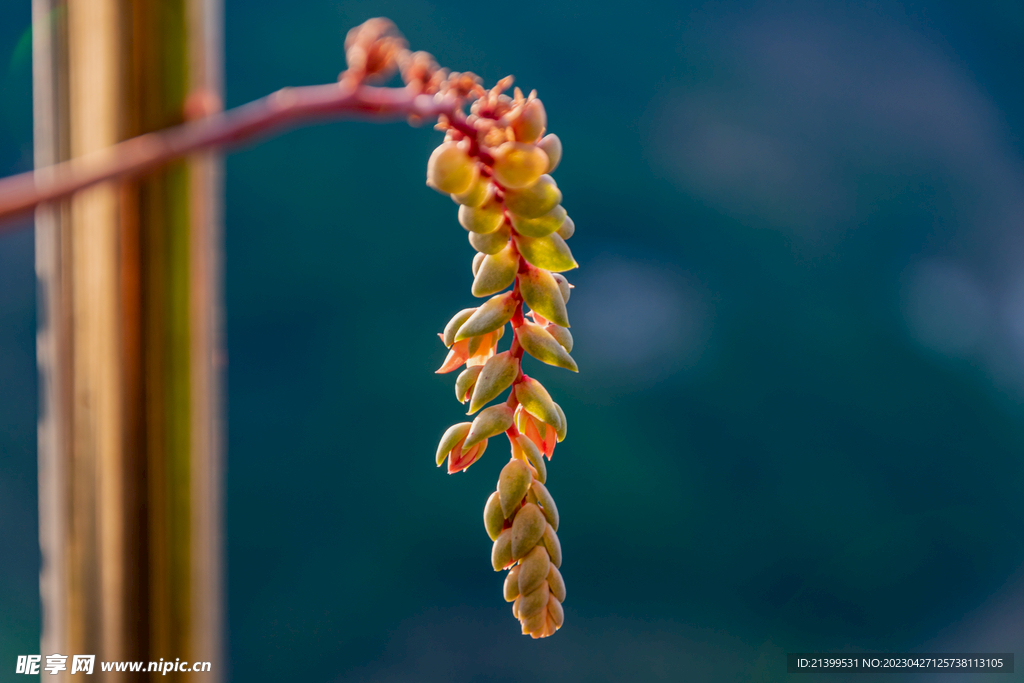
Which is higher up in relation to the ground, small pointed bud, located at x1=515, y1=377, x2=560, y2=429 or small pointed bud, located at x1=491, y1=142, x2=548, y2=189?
small pointed bud, located at x1=491, y1=142, x2=548, y2=189

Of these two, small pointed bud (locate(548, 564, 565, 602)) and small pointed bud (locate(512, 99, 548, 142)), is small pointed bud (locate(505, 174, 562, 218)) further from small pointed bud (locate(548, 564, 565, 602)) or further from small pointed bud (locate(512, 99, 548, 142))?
small pointed bud (locate(548, 564, 565, 602))

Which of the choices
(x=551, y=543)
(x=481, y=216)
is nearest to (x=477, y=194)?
(x=481, y=216)

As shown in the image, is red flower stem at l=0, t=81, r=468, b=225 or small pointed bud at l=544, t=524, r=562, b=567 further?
small pointed bud at l=544, t=524, r=562, b=567

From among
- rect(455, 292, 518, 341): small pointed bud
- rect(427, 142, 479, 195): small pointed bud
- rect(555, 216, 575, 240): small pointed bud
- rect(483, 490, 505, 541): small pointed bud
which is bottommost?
rect(483, 490, 505, 541): small pointed bud

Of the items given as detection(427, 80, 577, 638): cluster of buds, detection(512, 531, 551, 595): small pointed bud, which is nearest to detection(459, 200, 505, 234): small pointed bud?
detection(427, 80, 577, 638): cluster of buds

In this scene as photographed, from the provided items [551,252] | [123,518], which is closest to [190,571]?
[123,518]

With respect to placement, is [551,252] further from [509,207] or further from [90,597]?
[90,597]

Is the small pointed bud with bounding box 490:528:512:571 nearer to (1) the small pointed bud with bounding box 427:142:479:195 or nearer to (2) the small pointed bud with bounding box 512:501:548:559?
(2) the small pointed bud with bounding box 512:501:548:559
